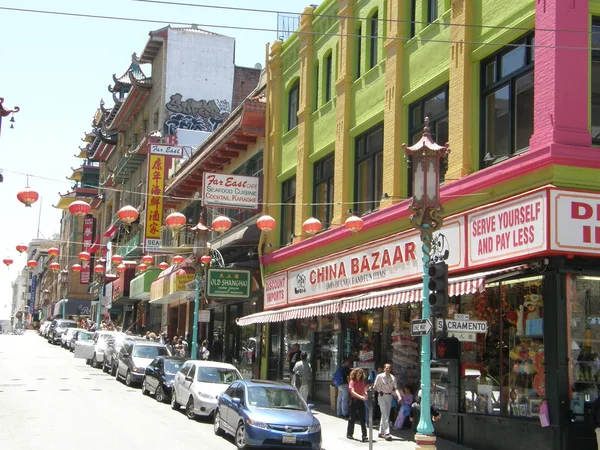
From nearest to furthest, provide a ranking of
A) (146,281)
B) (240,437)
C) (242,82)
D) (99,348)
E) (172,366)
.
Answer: (240,437), (172,366), (99,348), (146,281), (242,82)

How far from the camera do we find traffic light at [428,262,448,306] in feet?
46.3

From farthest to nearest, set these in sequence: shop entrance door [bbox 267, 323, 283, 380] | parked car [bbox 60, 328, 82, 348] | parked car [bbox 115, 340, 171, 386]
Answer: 1. parked car [bbox 60, 328, 82, 348]
2. shop entrance door [bbox 267, 323, 283, 380]
3. parked car [bbox 115, 340, 171, 386]

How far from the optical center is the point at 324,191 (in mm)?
28234

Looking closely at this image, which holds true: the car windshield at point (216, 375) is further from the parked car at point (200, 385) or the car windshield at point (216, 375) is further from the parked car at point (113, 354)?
the parked car at point (113, 354)

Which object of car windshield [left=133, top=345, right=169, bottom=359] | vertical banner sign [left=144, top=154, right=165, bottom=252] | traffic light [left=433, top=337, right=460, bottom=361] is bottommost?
car windshield [left=133, top=345, right=169, bottom=359]

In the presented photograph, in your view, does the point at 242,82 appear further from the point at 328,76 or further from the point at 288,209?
the point at 328,76

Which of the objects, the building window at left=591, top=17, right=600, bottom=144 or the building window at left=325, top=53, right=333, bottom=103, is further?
the building window at left=325, top=53, right=333, bottom=103

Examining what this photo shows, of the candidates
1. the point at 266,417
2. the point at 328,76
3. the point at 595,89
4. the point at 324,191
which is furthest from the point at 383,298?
the point at 328,76

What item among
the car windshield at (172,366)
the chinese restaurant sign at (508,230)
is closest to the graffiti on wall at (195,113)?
the car windshield at (172,366)

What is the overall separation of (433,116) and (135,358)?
15.8m

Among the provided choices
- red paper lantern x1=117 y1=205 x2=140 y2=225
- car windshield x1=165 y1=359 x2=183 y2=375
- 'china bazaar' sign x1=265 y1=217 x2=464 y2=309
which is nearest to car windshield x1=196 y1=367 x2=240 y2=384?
car windshield x1=165 y1=359 x2=183 y2=375

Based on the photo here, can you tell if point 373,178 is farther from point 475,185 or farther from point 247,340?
point 247,340

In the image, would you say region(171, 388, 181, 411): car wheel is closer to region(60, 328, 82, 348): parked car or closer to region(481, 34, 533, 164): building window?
region(481, 34, 533, 164): building window

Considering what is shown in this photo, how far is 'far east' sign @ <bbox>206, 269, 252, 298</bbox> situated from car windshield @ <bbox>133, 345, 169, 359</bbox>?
289 cm
